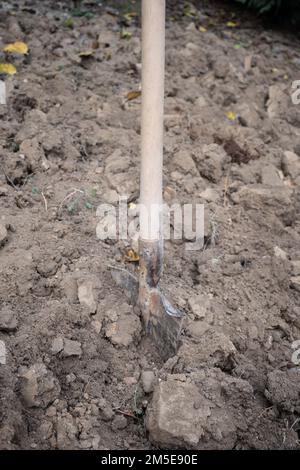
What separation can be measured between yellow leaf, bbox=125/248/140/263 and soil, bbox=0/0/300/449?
0.02 metres

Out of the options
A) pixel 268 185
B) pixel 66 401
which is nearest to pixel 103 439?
pixel 66 401

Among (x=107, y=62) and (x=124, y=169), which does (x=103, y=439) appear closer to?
(x=124, y=169)

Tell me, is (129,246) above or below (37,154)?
below

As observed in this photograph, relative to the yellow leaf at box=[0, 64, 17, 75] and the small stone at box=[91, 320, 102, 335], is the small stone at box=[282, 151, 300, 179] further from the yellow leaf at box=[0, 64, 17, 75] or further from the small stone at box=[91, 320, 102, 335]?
the yellow leaf at box=[0, 64, 17, 75]

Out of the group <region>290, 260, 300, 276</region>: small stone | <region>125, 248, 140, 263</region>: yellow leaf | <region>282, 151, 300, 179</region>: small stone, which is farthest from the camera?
<region>282, 151, 300, 179</region>: small stone

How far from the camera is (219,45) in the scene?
4410 mm

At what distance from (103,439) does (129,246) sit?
3.22 ft

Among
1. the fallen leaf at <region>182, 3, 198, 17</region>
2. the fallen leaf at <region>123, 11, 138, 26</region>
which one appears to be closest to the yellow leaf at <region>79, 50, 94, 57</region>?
the fallen leaf at <region>123, 11, 138, 26</region>

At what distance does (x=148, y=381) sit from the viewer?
1.94m

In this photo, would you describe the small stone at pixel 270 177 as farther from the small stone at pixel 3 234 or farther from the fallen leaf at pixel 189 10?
the fallen leaf at pixel 189 10

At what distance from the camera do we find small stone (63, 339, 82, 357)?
191cm

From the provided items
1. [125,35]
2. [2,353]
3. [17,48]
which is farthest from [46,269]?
[125,35]

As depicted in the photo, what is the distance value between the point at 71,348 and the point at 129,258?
595 mm

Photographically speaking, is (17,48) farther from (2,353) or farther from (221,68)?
(2,353)
